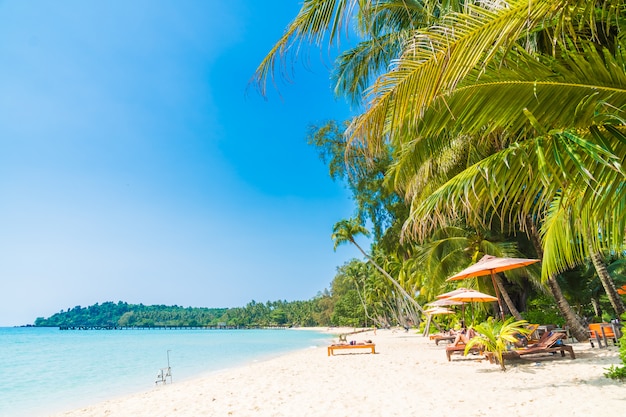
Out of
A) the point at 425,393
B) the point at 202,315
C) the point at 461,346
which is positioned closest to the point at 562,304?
the point at 461,346

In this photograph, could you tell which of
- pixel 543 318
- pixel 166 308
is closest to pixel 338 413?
pixel 543 318

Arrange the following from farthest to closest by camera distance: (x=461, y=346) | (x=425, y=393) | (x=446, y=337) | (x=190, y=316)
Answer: (x=190, y=316) < (x=446, y=337) < (x=461, y=346) < (x=425, y=393)

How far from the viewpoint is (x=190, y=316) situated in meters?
150

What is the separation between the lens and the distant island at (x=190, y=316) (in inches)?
4363

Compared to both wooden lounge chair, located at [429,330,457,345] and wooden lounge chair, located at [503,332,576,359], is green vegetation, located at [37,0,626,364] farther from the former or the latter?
wooden lounge chair, located at [429,330,457,345]

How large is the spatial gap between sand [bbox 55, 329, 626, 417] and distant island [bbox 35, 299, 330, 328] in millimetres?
83440

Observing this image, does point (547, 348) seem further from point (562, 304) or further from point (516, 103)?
point (516, 103)

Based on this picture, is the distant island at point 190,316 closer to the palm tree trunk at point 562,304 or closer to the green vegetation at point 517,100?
the palm tree trunk at point 562,304

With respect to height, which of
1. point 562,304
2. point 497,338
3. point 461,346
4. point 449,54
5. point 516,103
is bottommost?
point 461,346

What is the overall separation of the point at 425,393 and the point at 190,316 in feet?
516

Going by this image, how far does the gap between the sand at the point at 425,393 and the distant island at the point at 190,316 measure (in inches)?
3285

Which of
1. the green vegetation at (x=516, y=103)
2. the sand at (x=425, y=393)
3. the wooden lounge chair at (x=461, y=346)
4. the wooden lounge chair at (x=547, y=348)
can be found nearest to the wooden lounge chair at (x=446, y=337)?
the wooden lounge chair at (x=461, y=346)

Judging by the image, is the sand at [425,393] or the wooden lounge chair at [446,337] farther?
the wooden lounge chair at [446,337]

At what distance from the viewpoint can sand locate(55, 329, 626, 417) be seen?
439 centimetres
